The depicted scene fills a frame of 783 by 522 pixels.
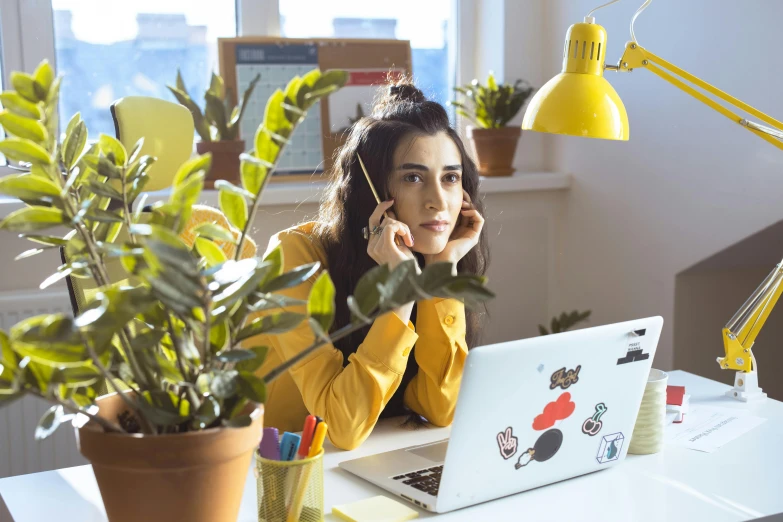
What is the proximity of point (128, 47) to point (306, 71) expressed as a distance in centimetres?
54

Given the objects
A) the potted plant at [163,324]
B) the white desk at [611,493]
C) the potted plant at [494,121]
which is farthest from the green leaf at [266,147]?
the potted plant at [494,121]

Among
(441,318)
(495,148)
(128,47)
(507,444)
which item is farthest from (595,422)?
(128,47)

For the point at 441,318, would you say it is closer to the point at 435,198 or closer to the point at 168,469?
the point at 435,198

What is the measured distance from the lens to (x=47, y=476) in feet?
4.17

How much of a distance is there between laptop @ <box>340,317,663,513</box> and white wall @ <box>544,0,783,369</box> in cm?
127

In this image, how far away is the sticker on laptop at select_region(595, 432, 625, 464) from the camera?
1265 mm

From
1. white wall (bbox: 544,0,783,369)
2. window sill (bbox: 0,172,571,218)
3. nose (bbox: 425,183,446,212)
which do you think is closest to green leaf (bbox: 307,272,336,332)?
nose (bbox: 425,183,446,212)

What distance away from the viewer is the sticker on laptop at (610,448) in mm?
1265

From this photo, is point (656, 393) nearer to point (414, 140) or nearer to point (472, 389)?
point (472, 389)

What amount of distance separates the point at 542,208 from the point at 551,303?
0.36 meters

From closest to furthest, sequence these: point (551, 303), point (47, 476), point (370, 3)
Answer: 1. point (47, 476)
2. point (370, 3)
3. point (551, 303)

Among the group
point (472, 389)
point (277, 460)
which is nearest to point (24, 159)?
point (277, 460)

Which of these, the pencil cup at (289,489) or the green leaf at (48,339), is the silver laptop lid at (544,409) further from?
the green leaf at (48,339)

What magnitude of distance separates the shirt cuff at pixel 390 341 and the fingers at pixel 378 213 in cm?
26
